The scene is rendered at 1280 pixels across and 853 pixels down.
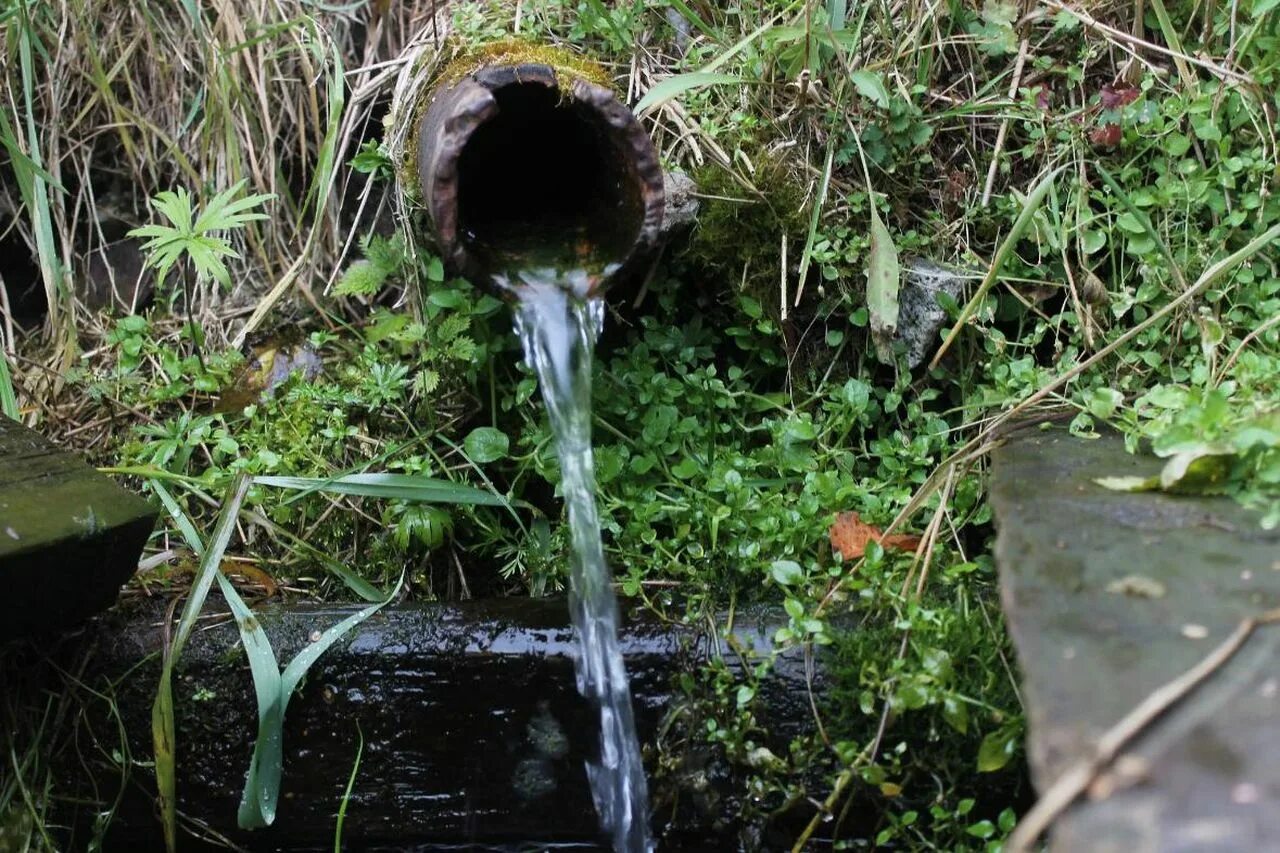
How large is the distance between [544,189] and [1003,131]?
3.60ft

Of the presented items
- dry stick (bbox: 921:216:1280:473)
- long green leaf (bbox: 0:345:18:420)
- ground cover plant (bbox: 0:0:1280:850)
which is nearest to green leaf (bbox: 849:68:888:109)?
ground cover plant (bbox: 0:0:1280:850)

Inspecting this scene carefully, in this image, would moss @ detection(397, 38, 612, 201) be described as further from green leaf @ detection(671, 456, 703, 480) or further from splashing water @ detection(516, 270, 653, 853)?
green leaf @ detection(671, 456, 703, 480)

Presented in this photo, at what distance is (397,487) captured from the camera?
7.84 ft

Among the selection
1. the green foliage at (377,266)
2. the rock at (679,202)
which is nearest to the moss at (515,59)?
the rock at (679,202)

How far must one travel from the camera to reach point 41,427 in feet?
9.54

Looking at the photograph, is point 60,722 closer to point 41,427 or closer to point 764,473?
point 41,427

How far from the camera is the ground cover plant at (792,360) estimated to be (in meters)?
2.03

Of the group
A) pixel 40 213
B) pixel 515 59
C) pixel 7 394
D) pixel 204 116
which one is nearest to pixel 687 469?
pixel 515 59

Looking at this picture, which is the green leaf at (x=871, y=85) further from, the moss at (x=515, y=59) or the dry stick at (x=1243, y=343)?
the dry stick at (x=1243, y=343)

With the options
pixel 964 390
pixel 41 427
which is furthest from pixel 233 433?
pixel 964 390

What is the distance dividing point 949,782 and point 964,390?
0.96 m

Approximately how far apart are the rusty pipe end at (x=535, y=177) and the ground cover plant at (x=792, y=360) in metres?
0.21

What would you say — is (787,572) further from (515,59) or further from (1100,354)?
(515,59)

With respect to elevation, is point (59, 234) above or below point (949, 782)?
above
